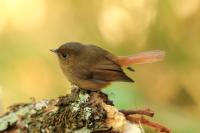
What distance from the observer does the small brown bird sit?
470 cm

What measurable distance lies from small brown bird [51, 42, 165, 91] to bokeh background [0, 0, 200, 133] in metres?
0.23

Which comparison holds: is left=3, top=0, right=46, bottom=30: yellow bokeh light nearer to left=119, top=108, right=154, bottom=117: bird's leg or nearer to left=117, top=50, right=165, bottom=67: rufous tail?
left=117, top=50, right=165, bottom=67: rufous tail

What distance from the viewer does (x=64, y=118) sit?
3111 mm

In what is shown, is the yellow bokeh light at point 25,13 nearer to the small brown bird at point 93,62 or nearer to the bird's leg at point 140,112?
the small brown bird at point 93,62

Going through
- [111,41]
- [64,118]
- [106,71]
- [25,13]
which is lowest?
[64,118]

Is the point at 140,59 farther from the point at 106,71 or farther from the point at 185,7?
the point at 185,7

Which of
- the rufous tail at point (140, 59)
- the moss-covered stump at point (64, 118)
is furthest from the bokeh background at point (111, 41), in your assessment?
the moss-covered stump at point (64, 118)

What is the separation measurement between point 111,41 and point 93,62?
0.98m

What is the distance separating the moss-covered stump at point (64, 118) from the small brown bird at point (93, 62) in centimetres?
141

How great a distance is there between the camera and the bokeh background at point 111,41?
17.9 feet

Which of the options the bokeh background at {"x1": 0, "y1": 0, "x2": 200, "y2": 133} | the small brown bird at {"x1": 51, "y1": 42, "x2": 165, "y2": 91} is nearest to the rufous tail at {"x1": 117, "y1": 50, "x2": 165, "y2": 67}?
the small brown bird at {"x1": 51, "y1": 42, "x2": 165, "y2": 91}

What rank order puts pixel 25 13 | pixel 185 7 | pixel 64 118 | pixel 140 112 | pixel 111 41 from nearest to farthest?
pixel 64 118
pixel 140 112
pixel 185 7
pixel 111 41
pixel 25 13

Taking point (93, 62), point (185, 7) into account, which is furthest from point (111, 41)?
point (93, 62)

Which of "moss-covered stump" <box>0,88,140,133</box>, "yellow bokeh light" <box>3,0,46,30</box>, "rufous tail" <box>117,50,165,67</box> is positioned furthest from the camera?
"yellow bokeh light" <box>3,0,46,30</box>
